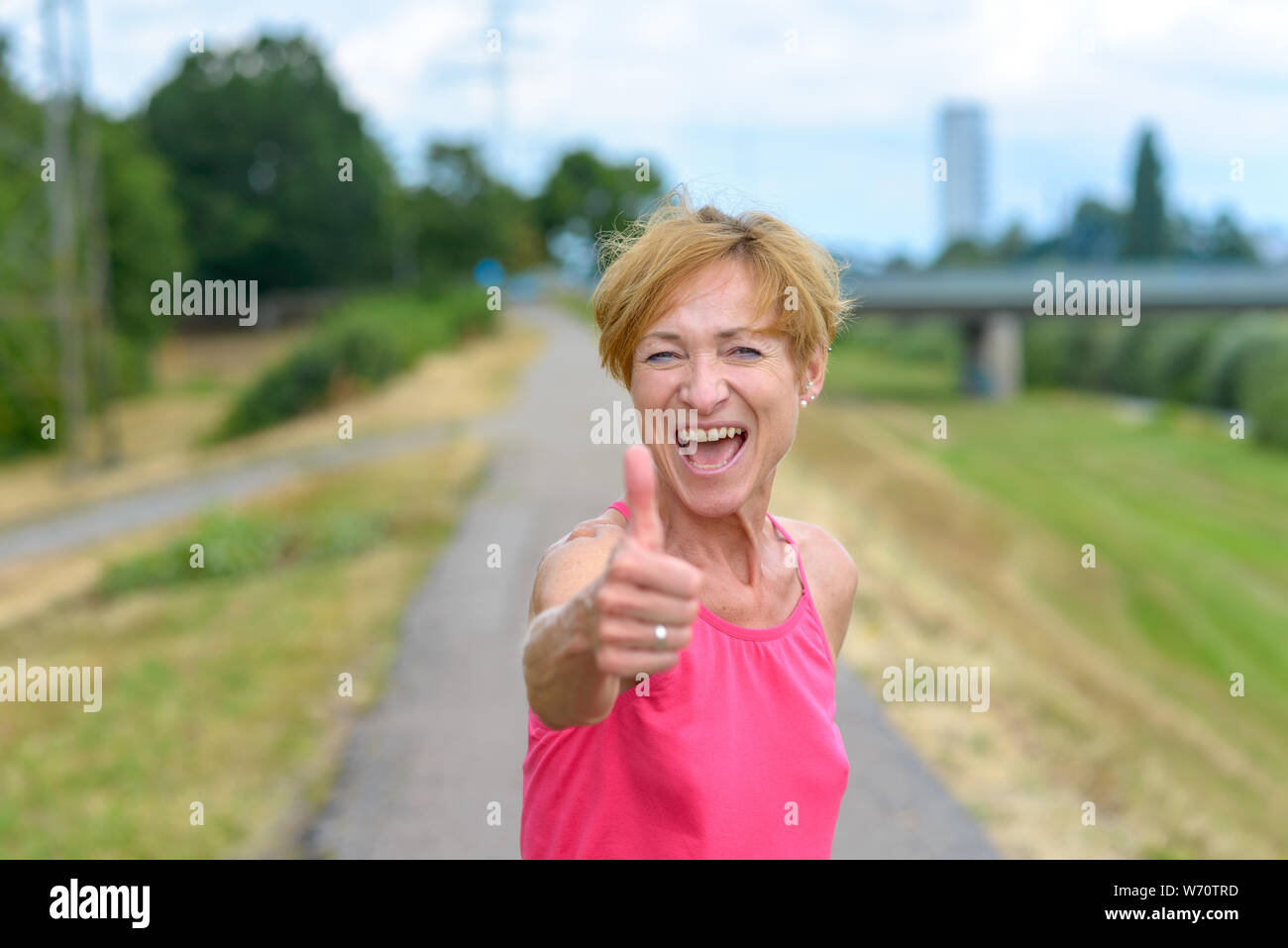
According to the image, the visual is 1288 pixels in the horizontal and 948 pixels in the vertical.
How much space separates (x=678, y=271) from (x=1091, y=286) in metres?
39.6

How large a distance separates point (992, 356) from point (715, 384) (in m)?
50.6

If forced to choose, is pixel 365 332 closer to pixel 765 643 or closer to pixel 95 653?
pixel 95 653

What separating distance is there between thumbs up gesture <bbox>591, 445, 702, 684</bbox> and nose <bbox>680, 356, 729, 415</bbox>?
0.37 m

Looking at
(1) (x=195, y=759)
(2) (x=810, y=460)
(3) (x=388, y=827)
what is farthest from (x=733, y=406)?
(2) (x=810, y=460)

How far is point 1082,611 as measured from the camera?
17.4 m

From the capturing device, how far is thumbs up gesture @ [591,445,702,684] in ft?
5.09

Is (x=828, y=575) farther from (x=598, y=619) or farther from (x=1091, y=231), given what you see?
(x=1091, y=231)

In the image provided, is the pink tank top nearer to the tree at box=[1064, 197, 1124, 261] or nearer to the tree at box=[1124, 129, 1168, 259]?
the tree at box=[1124, 129, 1168, 259]

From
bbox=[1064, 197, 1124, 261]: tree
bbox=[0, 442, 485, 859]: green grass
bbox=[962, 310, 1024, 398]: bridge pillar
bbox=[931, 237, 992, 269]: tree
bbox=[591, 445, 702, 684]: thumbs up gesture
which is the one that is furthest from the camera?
bbox=[931, 237, 992, 269]: tree

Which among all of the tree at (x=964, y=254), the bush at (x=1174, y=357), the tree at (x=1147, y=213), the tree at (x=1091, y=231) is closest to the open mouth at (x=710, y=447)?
the bush at (x=1174, y=357)

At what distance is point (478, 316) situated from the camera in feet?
153

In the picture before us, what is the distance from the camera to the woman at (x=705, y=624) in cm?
194

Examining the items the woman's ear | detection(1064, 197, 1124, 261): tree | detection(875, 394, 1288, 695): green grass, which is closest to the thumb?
the woman's ear

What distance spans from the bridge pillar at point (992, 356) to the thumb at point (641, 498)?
163ft
